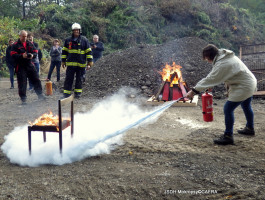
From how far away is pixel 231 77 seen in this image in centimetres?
427

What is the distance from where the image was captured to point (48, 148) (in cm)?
383

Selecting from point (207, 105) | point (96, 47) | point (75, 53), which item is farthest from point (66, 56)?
point (207, 105)

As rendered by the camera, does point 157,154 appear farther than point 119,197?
Yes

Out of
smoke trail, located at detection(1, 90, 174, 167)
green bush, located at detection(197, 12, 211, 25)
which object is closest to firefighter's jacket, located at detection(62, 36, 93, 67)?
smoke trail, located at detection(1, 90, 174, 167)

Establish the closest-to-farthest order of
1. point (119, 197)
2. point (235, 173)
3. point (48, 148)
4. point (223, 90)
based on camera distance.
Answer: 1. point (119, 197)
2. point (235, 173)
3. point (48, 148)
4. point (223, 90)

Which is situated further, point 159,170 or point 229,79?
point 229,79

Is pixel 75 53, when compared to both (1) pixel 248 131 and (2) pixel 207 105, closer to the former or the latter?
(2) pixel 207 105

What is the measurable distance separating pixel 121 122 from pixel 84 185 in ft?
8.32

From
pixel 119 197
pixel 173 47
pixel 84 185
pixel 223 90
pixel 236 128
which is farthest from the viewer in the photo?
pixel 173 47

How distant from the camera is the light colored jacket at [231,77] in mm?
4195

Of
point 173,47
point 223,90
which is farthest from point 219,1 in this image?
point 223,90

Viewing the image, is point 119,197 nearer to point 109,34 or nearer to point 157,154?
point 157,154

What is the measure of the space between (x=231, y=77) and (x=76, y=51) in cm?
440

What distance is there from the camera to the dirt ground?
9.88ft
